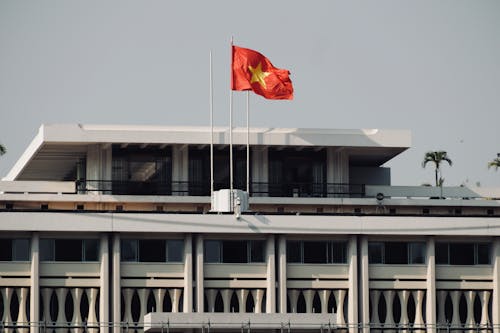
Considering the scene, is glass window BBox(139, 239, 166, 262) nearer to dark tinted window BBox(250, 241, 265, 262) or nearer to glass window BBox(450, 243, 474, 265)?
dark tinted window BBox(250, 241, 265, 262)

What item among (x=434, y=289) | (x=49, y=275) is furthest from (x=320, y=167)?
(x=49, y=275)

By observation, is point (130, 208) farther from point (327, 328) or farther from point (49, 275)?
point (327, 328)

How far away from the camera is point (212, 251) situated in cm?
10300

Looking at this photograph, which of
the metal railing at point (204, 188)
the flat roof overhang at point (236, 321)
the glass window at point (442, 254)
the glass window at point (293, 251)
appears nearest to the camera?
the flat roof overhang at point (236, 321)

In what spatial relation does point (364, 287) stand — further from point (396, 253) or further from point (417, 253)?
point (417, 253)

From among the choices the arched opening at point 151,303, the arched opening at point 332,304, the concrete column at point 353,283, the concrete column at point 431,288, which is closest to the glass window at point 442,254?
the concrete column at point 431,288

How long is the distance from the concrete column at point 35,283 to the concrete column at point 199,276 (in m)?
9.21

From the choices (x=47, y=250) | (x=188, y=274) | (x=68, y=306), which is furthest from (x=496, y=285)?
(x=47, y=250)

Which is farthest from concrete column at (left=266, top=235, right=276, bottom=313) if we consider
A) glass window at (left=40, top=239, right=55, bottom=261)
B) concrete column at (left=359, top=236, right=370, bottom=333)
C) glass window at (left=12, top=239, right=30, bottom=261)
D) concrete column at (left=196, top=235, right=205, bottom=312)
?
glass window at (left=12, top=239, right=30, bottom=261)

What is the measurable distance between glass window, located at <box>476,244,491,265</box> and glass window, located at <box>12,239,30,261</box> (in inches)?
1063

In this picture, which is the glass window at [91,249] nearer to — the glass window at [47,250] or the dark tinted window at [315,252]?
the glass window at [47,250]

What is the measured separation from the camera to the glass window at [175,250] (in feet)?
335

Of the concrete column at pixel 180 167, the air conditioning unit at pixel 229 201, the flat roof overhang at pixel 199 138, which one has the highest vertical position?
the flat roof overhang at pixel 199 138

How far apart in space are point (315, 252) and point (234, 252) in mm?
4870
